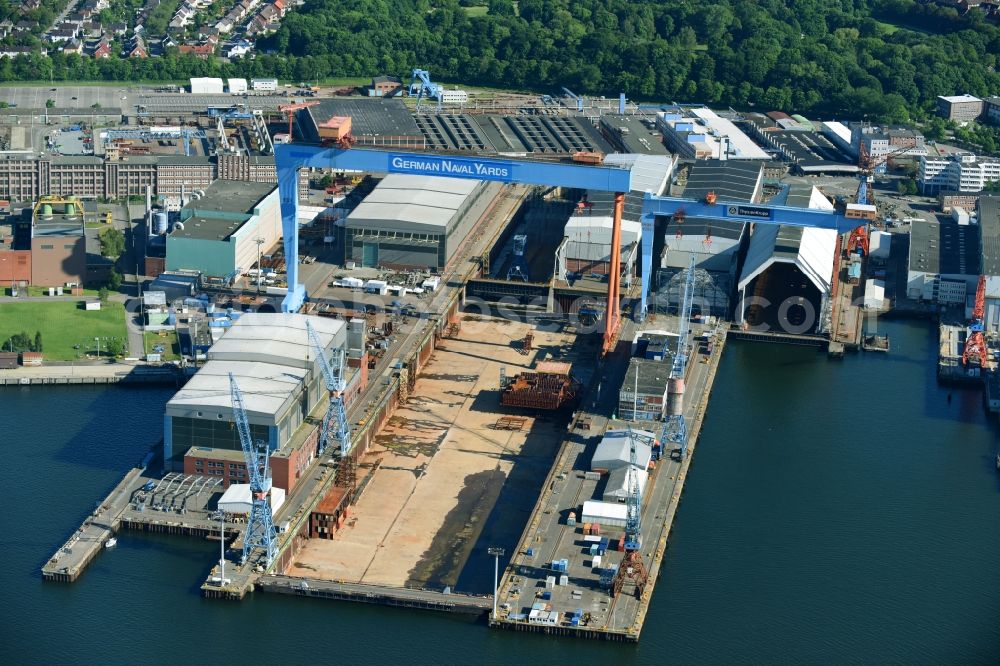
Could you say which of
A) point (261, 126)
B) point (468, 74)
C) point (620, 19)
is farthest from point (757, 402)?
point (620, 19)

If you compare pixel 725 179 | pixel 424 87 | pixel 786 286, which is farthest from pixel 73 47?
pixel 786 286

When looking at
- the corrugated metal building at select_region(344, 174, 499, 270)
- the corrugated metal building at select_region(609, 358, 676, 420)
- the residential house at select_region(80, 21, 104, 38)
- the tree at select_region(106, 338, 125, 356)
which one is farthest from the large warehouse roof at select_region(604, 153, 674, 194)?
the residential house at select_region(80, 21, 104, 38)

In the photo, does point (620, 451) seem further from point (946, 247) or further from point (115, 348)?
point (946, 247)

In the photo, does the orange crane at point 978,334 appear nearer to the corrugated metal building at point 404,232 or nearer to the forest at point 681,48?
the corrugated metal building at point 404,232

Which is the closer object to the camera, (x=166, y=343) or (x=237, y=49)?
(x=166, y=343)

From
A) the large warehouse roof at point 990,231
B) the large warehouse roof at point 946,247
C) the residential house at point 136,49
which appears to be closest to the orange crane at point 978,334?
the large warehouse roof at point 990,231

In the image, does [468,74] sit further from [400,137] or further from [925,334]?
[925,334]
